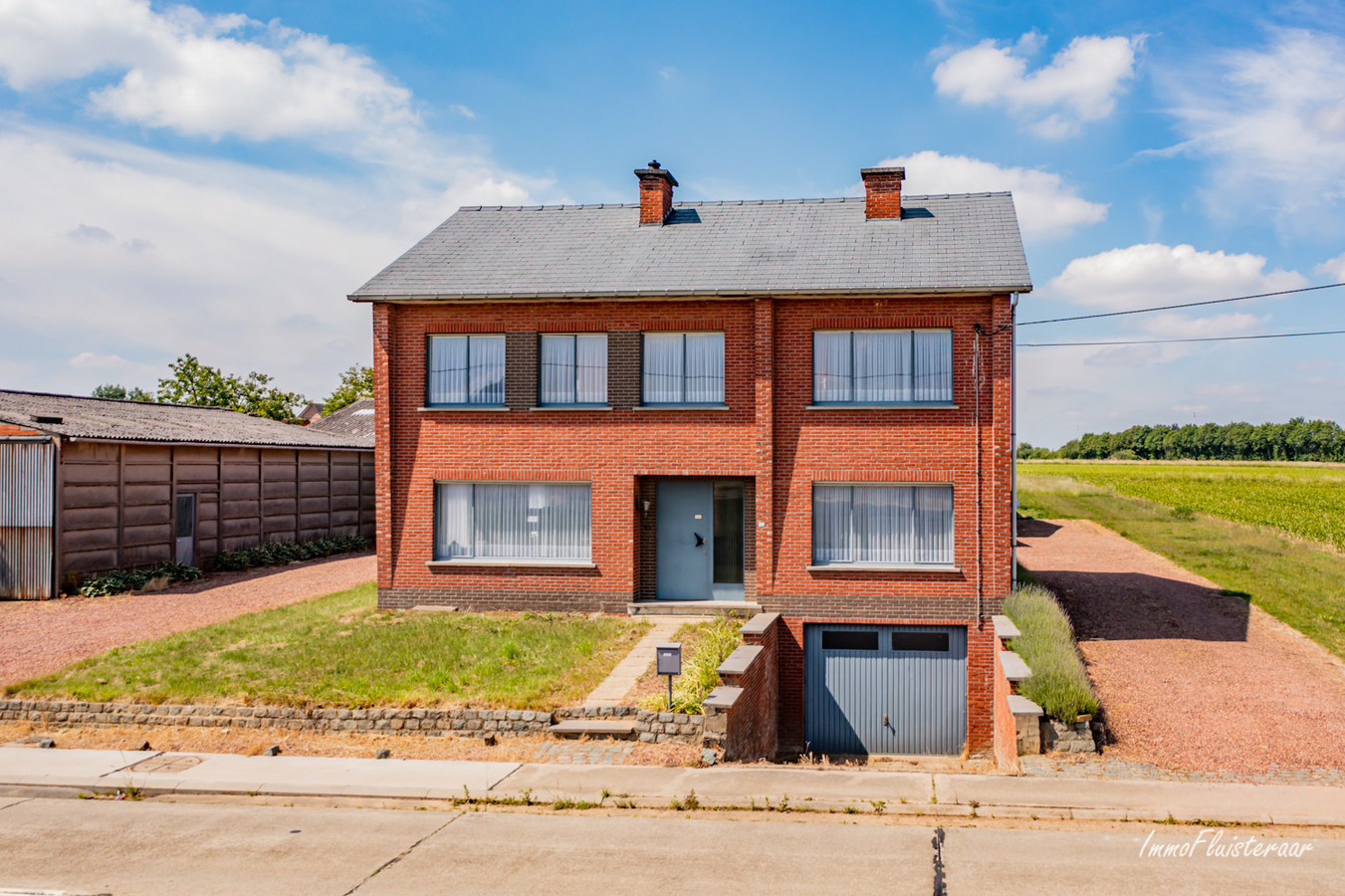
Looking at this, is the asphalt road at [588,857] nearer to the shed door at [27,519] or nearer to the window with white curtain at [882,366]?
the window with white curtain at [882,366]

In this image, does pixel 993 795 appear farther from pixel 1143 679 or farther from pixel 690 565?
pixel 690 565

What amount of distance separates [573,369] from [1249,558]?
20.2 meters

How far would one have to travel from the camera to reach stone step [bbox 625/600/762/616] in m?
16.2

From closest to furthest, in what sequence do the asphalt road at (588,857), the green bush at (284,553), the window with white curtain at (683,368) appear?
the asphalt road at (588,857), the window with white curtain at (683,368), the green bush at (284,553)

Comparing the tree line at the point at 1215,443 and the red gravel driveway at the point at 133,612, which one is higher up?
the tree line at the point at 1215,443

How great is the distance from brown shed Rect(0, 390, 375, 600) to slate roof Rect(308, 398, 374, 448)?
6.43m

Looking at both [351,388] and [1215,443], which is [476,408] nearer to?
[351,388]

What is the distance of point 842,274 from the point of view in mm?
16250

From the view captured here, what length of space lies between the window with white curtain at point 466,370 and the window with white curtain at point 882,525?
6.71m

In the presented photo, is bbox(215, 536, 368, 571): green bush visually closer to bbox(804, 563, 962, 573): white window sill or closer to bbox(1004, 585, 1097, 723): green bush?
bbox(804, 563, 962, 573): white window sill

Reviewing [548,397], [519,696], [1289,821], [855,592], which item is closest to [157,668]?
[519,696]

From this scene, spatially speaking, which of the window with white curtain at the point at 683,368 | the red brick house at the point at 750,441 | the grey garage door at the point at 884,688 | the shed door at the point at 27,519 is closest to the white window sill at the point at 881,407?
the red brick house at the point at 750,441

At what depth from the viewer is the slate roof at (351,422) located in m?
35.2

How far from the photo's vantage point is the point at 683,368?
1681 centimetres
